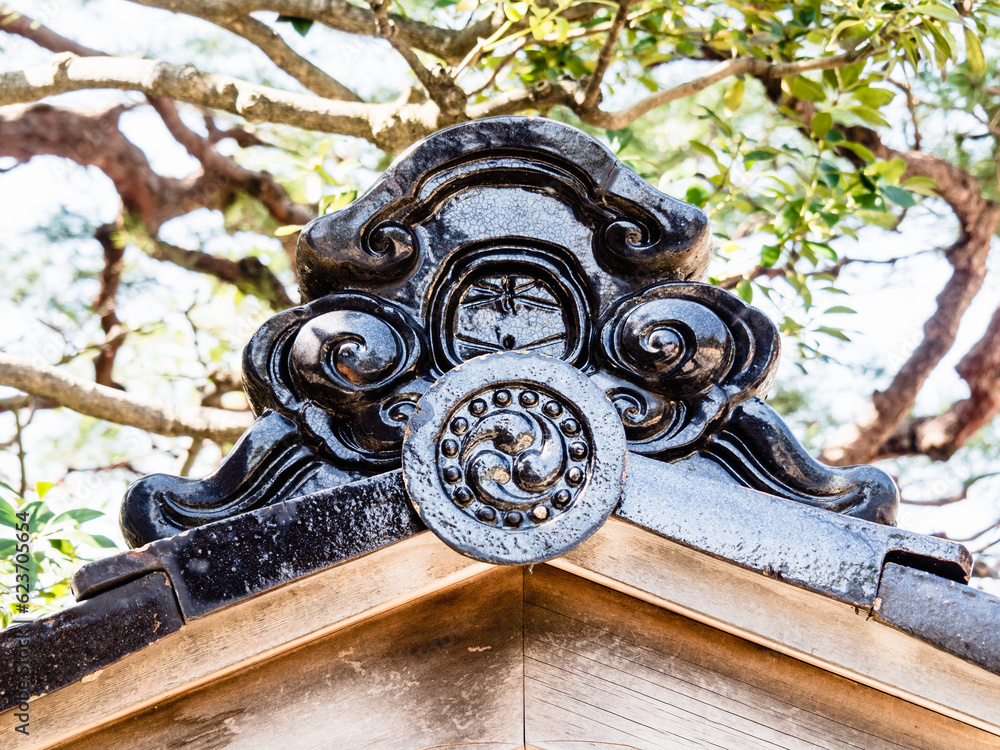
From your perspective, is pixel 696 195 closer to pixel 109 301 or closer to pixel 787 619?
pixel 787 619

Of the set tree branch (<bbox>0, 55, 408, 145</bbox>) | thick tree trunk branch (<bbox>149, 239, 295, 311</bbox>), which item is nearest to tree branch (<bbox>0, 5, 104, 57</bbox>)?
thick tree trunk branch (<bbox>149, 239, 295, 311</bbox>)

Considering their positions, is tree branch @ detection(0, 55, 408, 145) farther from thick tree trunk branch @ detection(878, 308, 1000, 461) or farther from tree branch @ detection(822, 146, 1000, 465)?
thick tree trunk branch @ detection(878, 308, 1000, 461)

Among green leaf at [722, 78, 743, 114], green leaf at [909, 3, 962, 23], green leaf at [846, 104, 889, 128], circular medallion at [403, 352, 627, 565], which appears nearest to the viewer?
circular medallion at [403, 352, 627, 565]

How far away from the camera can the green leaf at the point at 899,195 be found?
8.28 ft

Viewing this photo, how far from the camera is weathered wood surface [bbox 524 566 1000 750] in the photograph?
1.17 m

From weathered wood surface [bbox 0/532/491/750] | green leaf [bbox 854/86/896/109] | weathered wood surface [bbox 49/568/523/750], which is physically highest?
green leaf [bbox 854/86/896/109]

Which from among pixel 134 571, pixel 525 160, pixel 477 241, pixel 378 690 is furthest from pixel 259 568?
pixel 525 160

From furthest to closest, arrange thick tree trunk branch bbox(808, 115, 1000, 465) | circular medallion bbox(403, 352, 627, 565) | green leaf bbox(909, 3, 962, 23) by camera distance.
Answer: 1. thick tree trunk branch bbox(808, 115, 1000, 465)
2. green leaf bbox(909, 3, 962, 23)
3. circular medallion bbox(403, 352, 627, 565)

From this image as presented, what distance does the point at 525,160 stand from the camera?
1.26m

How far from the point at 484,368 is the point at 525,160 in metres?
0.38

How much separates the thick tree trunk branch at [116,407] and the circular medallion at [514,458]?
7.33 feet

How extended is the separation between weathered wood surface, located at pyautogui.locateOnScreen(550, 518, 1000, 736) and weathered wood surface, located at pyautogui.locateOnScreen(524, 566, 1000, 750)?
120mm

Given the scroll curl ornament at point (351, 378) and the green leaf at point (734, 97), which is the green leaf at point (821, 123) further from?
the scroll curl ornament at point (351, 378)

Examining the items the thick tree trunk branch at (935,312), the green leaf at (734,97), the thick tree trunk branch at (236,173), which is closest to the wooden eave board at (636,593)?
the green leaf at (734,97)
